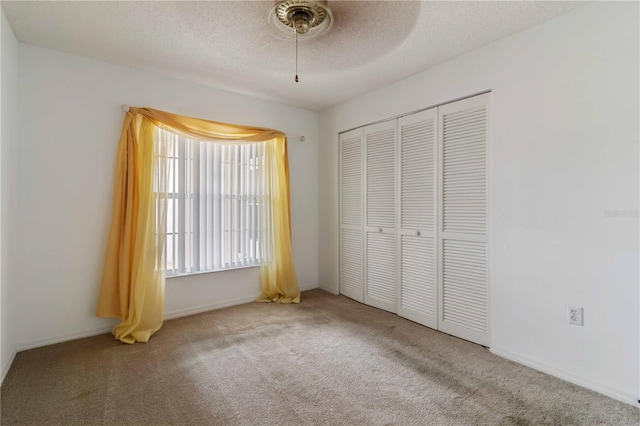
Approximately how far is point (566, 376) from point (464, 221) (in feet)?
4.27

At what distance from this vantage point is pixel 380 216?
358 cm

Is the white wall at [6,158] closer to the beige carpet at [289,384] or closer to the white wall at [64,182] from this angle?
the white wall at [64,182]

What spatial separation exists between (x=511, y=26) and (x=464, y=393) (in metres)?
2.65

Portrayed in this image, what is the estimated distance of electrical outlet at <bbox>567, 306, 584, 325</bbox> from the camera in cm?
207

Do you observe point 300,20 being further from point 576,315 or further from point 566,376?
point 566,376

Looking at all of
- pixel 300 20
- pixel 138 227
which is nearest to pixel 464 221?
pixel 300 20

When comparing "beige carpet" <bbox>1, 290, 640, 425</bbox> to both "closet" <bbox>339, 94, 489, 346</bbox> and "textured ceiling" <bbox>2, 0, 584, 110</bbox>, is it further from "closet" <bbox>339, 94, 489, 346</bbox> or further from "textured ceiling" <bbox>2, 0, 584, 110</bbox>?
"textured ceiling" <bbox>2, 0, 584, 110</bbox>

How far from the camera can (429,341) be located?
107 inches

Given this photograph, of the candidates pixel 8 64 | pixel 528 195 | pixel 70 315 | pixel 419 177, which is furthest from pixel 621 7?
pixel 70 315

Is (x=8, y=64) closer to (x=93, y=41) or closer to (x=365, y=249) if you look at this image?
(x=93, y=41)

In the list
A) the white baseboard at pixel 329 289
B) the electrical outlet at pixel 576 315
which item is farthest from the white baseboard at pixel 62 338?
the electrical outlet at pixel 576 315

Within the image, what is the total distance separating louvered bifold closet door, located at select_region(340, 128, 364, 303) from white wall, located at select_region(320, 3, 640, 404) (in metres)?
1.51

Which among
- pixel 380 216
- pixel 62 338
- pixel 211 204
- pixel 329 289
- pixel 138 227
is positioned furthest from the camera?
pixel 329 289

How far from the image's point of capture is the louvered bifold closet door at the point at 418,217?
9.85 ft
